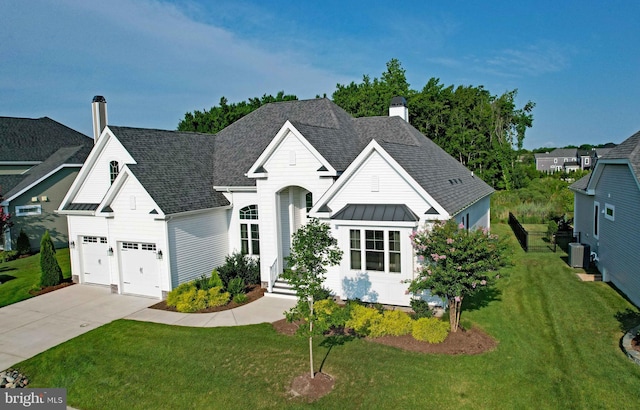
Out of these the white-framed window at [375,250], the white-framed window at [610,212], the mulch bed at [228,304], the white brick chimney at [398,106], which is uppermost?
the white brick chimney at [398,106]

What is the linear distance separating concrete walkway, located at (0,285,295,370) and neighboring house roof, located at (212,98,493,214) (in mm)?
6374

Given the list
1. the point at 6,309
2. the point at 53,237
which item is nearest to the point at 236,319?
the point at 6,309

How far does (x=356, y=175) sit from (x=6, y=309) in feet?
51.4

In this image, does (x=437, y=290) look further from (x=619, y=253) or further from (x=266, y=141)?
(x=266, y=141)

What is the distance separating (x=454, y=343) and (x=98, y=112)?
2136cm

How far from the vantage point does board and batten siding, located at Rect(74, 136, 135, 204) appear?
1975 centimetres

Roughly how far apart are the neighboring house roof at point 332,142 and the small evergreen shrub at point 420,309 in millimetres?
3856

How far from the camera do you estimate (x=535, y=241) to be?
27875 millimetres

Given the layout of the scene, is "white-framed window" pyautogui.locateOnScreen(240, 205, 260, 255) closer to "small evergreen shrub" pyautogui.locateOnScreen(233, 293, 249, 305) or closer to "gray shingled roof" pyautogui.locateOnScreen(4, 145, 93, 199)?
"small evergreen shrub" pyautogui.locateOnScreen(233, 293, 249, 305)

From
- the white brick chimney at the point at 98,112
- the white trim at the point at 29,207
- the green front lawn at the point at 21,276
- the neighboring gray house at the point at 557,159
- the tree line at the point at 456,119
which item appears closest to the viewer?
the green front lawn at the point at 21,276

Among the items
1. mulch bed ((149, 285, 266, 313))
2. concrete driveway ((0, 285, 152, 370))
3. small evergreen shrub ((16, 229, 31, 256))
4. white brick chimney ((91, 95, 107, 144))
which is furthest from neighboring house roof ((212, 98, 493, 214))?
small evergreen shrub ((16, 229, 31, 256))

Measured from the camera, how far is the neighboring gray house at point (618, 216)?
1537 centimetres

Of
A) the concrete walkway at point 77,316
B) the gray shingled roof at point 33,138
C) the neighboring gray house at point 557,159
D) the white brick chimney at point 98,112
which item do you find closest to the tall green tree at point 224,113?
the gray shingled roof at point 33,138

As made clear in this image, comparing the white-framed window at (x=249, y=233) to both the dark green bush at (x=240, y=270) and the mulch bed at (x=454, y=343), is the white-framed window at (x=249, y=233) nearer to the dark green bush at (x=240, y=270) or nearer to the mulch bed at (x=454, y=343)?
the dark green bush at (x=240, y=270)
